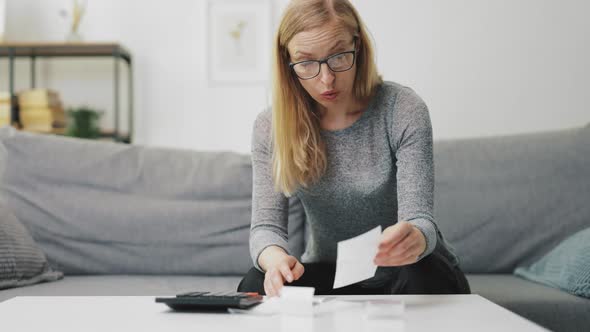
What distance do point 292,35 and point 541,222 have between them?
41.6 inches

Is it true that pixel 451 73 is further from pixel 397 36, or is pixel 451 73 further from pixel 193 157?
pixel 193 157

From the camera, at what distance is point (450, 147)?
6.65ft

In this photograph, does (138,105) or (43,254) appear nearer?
(43,254)

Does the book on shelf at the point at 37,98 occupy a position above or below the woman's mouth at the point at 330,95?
below

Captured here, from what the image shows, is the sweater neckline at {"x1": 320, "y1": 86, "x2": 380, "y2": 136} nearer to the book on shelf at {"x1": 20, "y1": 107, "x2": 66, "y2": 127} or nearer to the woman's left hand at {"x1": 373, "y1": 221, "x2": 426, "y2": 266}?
the woman's left hand at {"x1": 373, "y1": 221, "x2": 426, "y2": 266}

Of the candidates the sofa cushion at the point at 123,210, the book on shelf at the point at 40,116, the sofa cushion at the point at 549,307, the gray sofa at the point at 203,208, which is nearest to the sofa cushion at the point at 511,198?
the gray sofa at the point at 203,208

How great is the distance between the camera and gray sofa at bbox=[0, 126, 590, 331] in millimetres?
1895

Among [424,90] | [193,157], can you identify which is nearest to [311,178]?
[193,157]

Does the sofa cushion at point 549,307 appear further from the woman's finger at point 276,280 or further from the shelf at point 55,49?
the shelf at point 55,49

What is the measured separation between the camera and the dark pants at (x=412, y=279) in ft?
4.04

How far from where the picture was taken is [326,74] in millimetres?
1272

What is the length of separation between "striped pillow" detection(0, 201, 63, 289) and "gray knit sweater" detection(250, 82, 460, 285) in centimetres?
70

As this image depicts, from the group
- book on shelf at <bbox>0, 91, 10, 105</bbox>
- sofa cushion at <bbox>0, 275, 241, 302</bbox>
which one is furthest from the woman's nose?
book on shelf at <bbox>0, 91, 10, 105</bbox>

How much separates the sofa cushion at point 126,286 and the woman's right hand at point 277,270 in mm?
467
